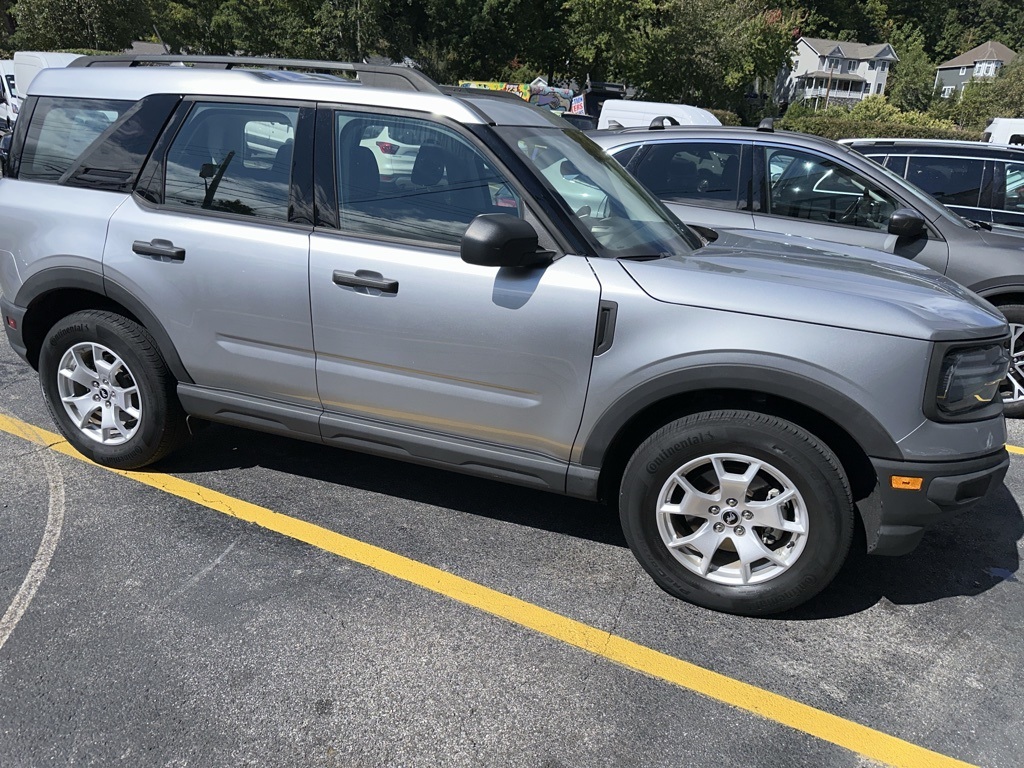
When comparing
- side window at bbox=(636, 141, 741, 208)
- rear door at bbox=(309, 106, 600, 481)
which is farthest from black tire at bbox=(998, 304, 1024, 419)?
rear door at bbox=(309, 106, 600, 481)

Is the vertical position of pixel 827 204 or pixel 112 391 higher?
pixel 827 204

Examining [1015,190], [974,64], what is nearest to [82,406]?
[1015,190]

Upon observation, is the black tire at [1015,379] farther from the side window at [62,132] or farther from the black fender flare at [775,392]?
the side window at [62,132]

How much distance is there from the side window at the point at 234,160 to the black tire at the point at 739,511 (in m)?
1.88

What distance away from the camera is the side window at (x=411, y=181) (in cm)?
320

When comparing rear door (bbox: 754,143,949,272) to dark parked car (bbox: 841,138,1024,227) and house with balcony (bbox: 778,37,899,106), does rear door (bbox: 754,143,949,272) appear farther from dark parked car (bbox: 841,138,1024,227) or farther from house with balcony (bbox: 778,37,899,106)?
house with balcony (bbox: 778,37,899,106)

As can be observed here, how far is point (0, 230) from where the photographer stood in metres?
3.98

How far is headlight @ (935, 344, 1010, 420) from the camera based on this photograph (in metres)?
2.75

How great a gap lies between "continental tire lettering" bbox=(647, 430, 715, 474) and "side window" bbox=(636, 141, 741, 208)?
10.9ft

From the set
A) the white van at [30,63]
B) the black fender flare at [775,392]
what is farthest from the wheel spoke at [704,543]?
the white van at [30,63]

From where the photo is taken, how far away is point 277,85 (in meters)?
3.47

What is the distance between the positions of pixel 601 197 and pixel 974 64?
9991 cm

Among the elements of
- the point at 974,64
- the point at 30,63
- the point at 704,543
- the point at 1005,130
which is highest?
the point at 974,64

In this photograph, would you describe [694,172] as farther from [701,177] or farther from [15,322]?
[15,322]
